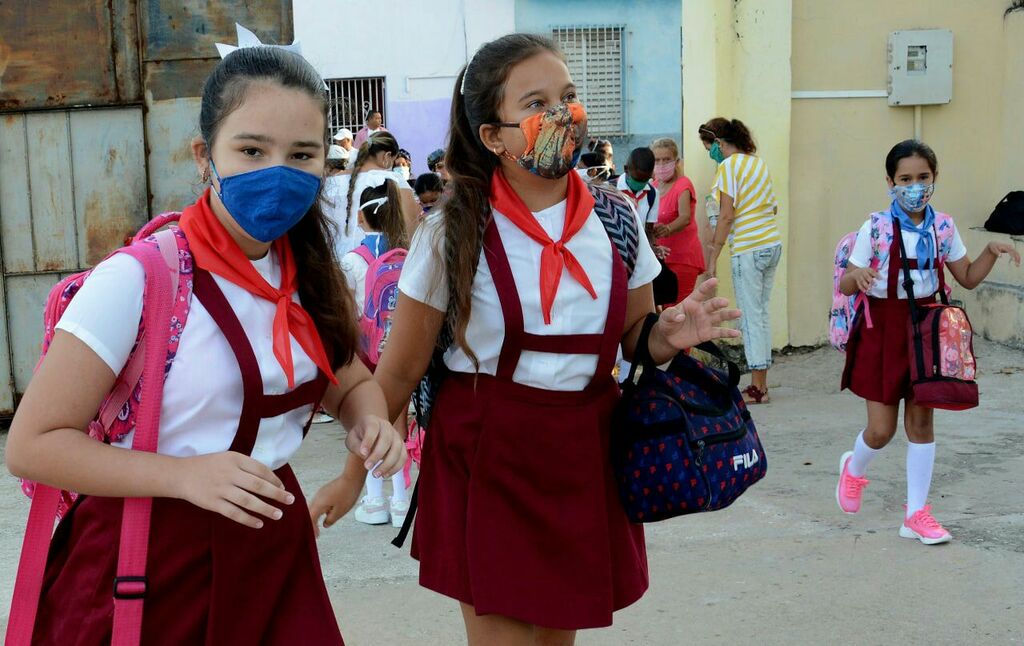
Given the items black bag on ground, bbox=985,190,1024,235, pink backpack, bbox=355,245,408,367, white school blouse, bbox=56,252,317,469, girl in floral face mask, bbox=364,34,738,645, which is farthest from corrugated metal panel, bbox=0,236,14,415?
black bag on ground, bbox=985,190,1024,235

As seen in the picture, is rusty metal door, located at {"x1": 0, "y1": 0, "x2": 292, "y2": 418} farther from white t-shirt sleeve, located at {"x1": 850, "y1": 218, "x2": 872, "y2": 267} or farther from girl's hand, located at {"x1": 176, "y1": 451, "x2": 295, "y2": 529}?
girl's hand, located at {"x1": 176, "y1": 451, "x2": 295, "y2": 529}

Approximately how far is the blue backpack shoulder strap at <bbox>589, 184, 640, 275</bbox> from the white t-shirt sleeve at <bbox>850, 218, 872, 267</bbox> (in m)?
2.43

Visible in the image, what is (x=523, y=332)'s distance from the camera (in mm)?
2785

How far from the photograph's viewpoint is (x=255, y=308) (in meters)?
2.18

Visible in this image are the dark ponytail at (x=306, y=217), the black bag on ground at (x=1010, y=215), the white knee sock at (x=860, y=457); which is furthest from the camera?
the black bag on ground at (x=1010, y=215)

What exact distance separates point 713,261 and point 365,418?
22.1 feet

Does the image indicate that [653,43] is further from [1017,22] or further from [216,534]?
[216,534]

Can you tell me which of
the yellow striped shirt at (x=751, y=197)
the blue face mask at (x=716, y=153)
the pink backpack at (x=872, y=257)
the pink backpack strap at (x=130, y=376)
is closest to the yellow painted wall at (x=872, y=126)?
the blue face mask at (x=716, y=153)

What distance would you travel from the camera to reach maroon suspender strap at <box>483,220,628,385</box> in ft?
9.12

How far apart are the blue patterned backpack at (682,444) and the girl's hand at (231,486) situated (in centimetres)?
114

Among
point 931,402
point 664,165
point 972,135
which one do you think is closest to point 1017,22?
point 972,135

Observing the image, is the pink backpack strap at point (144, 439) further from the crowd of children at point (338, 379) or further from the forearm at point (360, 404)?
the forearm at point (360, 404)

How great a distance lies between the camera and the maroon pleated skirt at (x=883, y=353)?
5.13 meters

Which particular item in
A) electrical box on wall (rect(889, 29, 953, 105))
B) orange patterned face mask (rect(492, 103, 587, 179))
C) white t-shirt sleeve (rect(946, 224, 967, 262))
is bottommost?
white t-shirt sleeve (rect(946, 224, 967, 262))
